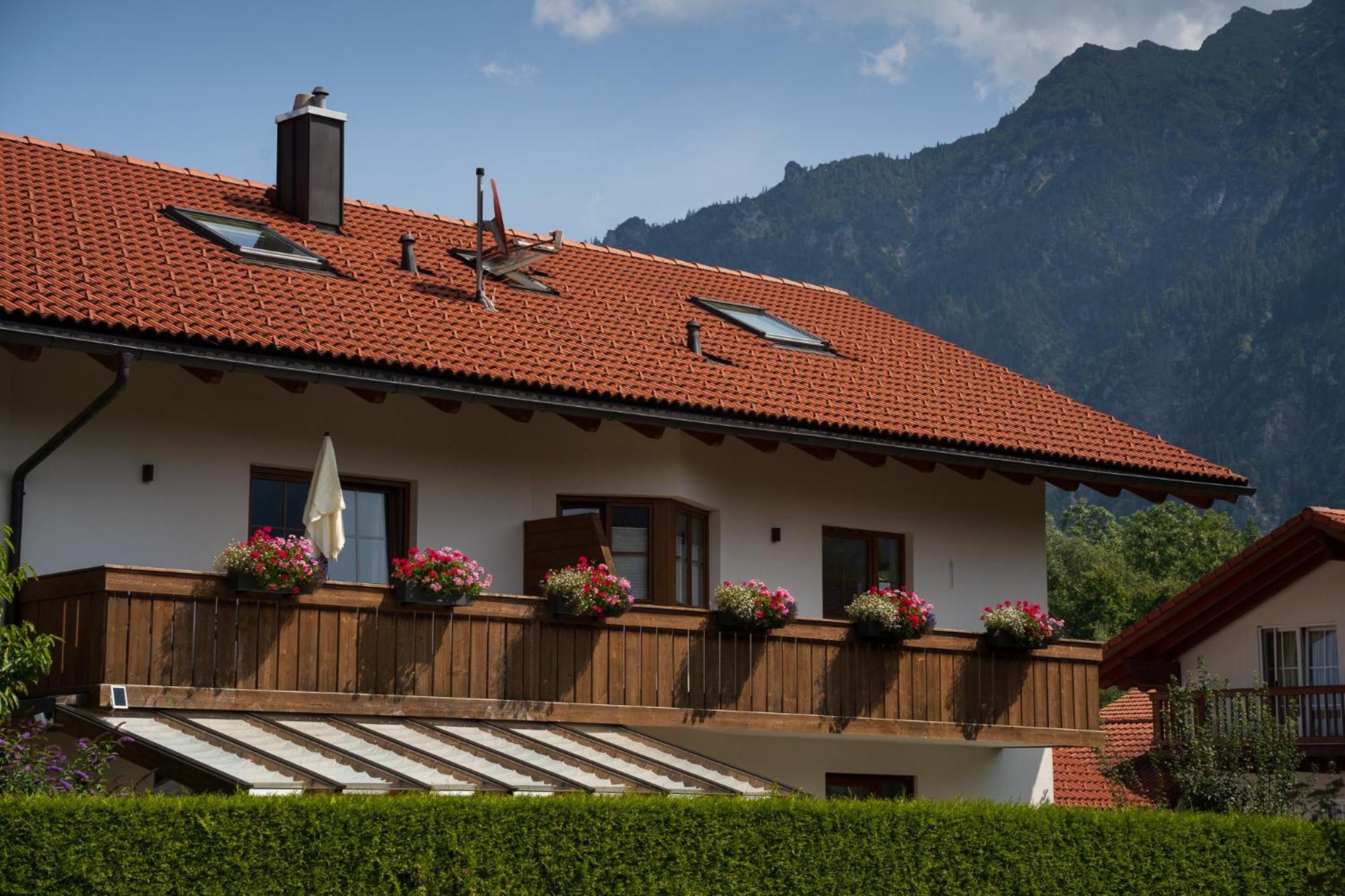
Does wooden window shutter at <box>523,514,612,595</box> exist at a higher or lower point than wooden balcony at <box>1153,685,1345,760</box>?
higher

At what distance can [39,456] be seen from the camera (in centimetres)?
1744

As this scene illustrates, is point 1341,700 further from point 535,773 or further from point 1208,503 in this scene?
point 535,773

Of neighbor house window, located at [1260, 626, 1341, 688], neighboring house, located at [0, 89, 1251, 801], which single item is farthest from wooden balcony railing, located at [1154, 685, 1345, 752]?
neighboring house, located at [0, 89, 1251, 801]

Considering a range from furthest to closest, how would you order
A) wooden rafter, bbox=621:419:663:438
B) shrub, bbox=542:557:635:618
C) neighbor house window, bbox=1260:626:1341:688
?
neighbor house window, bbox=1260:626:1341:688, wooden rafter, bbox=621:419:663:438, shrub, bbox=542:557:635:618

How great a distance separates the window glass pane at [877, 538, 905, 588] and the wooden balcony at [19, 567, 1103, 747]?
2.22 metres

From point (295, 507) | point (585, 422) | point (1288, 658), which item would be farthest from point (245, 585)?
point (1288, 658)

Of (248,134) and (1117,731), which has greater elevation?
(248,134)

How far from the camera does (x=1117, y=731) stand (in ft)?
121

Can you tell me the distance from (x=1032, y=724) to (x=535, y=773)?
8.66 m

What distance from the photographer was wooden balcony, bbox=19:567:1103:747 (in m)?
16.5

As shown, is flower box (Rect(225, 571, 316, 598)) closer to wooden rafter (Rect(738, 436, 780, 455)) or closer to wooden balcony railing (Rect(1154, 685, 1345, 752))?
wooden rafter (Rect(738, 436, 780, 455))

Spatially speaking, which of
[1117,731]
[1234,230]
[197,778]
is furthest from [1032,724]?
[1234,230]

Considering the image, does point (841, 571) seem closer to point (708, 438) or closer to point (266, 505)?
point (708, 438)

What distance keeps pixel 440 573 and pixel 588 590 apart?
175 centimetres
